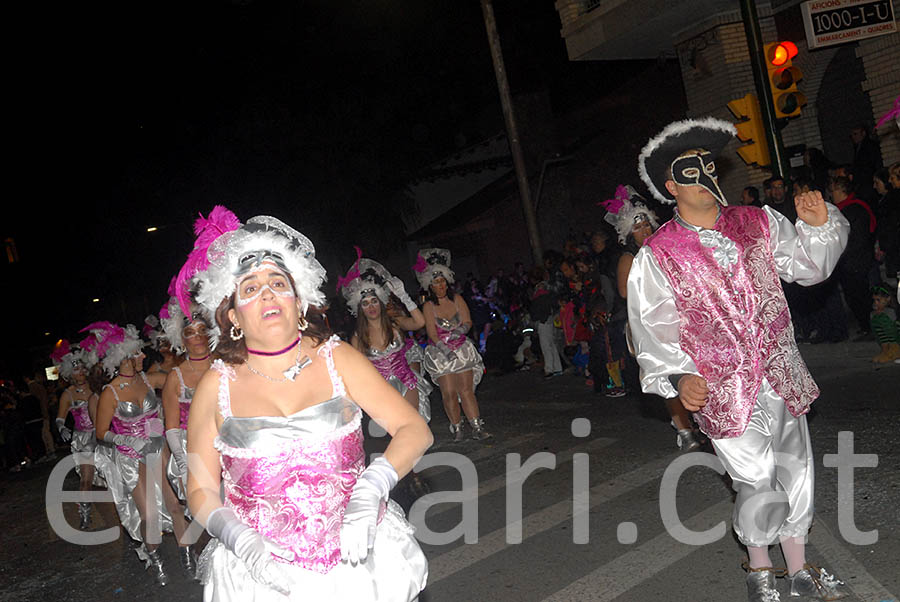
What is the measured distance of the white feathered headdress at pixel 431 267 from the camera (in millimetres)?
10391

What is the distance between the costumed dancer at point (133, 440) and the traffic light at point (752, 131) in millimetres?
7016

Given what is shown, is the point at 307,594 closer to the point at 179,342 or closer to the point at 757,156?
the point at 179,342

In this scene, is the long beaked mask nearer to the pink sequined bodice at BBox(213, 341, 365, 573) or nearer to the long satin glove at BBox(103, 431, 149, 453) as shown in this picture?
the pink sequined bodice at BBox(213, 341, 365, 573)

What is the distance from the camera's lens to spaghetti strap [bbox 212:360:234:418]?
326 cm

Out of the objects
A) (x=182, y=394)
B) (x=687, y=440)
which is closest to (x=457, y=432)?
(x=687, y=440)

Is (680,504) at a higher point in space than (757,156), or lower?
lower

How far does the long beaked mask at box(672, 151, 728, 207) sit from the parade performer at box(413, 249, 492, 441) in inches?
230

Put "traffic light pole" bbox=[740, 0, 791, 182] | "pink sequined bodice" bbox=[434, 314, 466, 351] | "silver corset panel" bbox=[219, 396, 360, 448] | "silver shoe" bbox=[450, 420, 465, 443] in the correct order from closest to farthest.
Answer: "silver corset panel" bbox=[219, 396, 360, 448] → "traffic light pole" bbox=[740, 0, 791, 182] → "pink sequined bodice" bbox=[434, 314, 466, 351] → "silver shoe" bbox=[450, 420, 465, 443]

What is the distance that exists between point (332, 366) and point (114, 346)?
5.56 m

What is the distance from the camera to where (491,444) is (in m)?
9.82

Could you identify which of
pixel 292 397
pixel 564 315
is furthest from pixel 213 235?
pixel 564 315

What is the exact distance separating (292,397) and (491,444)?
6.74m

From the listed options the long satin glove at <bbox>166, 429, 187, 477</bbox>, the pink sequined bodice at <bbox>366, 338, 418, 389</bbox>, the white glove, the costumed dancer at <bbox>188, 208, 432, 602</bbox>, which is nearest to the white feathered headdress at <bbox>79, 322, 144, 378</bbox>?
the long satin glove at <bbox>166, 429, 187, 477</bbox>

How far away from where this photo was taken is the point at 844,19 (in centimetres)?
1037
